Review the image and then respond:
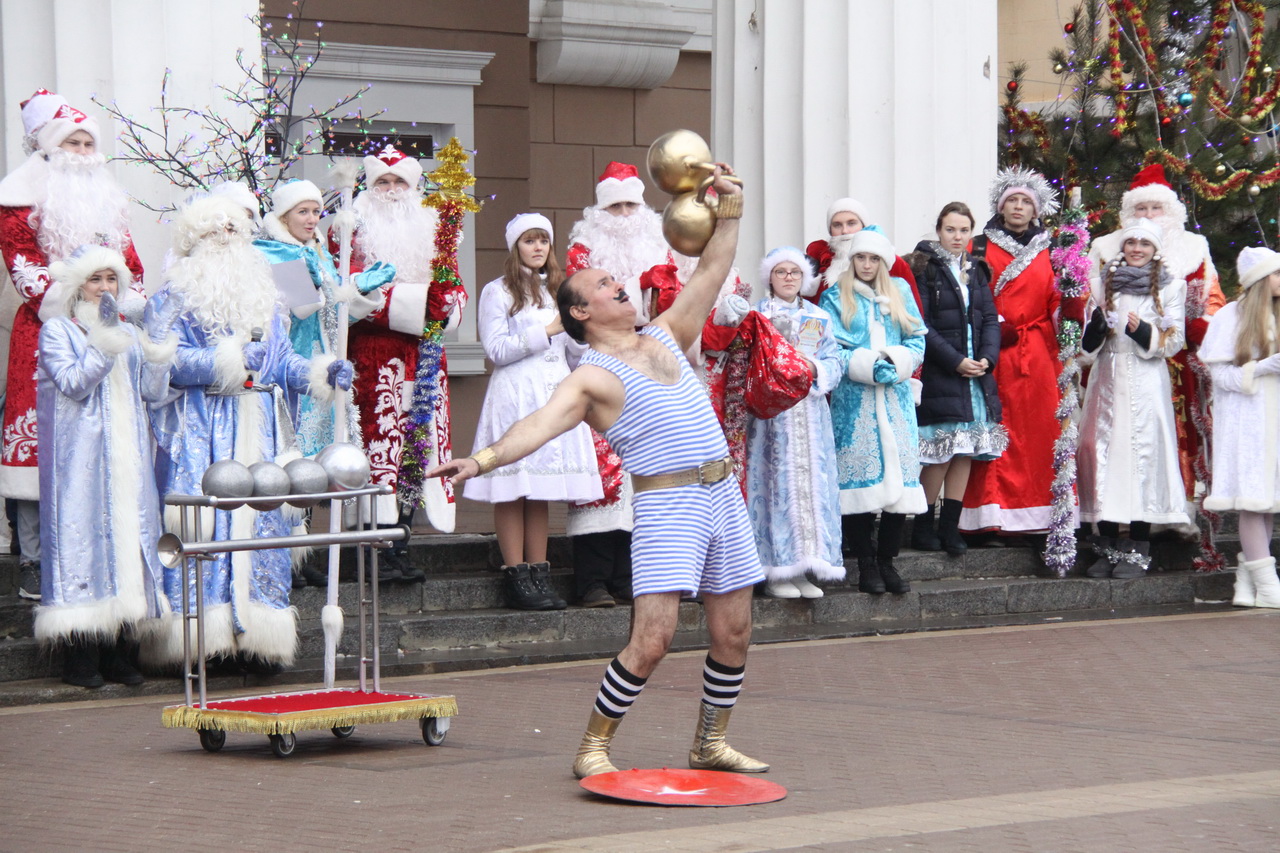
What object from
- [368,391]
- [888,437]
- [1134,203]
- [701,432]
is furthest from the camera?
[1134,203]

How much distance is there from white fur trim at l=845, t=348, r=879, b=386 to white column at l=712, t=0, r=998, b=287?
231cm

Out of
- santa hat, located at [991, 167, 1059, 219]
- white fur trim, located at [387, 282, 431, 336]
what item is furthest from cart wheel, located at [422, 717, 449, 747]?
santa hat, located at [991, 167, 1059, 219]

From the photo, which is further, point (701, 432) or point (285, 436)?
point (285, 436)

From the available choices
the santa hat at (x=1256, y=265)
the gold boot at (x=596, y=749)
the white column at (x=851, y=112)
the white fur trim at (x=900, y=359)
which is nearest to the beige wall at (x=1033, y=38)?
the white column at (x=851, y=112)

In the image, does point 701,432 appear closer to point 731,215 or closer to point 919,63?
point 731,215

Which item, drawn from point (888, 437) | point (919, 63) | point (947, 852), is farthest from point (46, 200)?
point (919, 63)

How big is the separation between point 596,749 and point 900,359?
176 inches

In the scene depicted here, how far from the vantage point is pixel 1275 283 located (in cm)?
1084

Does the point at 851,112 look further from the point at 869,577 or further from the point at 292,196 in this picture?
the point at 292,196

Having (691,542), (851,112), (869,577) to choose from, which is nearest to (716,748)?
(691,542)

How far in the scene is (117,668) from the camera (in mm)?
8234

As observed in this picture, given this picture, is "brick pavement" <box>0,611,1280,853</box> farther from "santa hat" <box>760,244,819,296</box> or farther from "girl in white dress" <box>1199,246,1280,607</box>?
"santa hat" <box>760,244,819,296</box>

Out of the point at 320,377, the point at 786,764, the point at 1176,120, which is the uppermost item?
the point at 1176,120

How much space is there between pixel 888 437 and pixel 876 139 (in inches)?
111
